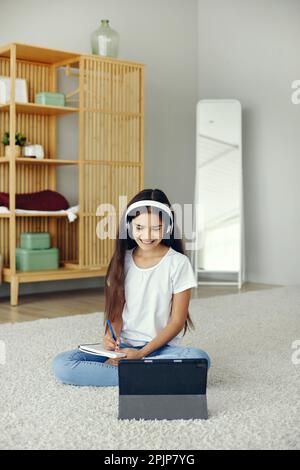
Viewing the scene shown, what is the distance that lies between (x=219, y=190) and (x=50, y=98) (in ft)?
5.76

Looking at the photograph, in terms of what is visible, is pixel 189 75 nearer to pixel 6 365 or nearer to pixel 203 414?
pixel 6 365

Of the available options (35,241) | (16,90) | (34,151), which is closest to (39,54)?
(16,90)

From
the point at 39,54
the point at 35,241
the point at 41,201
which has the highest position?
the point at 39,54

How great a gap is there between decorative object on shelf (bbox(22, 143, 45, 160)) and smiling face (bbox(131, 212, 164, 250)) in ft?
8.00

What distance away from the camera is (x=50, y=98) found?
4.67 meters

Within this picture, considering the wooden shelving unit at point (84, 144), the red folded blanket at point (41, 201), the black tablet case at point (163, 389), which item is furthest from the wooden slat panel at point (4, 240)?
the black tablet case at point (163, 389)

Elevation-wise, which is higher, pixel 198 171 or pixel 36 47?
pixel 36 47

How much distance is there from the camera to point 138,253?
8.27 feet

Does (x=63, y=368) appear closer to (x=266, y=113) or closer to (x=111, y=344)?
(x=111, y=344)

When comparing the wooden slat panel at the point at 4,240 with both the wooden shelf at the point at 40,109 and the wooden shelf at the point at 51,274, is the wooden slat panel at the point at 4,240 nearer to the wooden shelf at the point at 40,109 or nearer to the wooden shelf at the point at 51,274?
the wooden shelf at the point at 51,274
